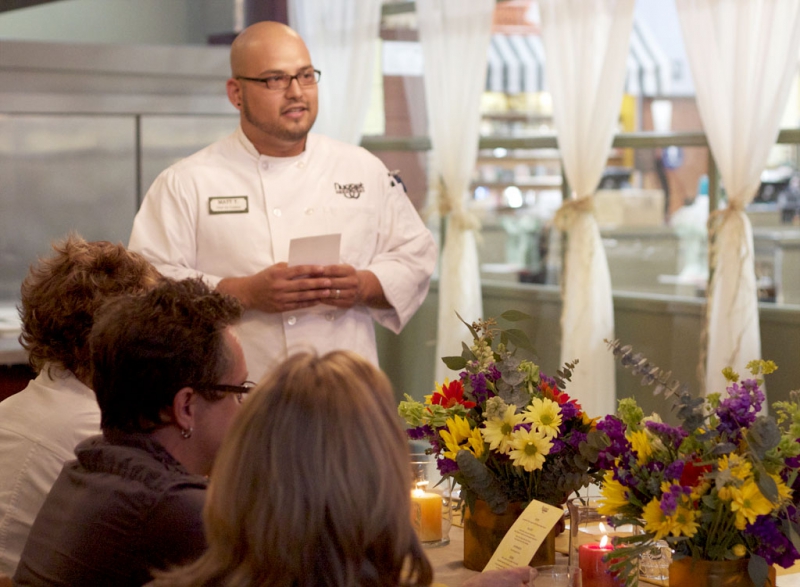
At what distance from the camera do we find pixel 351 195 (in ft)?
10.3

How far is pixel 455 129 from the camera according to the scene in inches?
180

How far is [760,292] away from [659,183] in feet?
2.08

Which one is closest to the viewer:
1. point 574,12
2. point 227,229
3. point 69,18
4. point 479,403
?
point 479,403

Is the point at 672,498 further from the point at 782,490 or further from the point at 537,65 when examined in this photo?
the point at 537,65

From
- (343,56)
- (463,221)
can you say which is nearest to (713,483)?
(463,221)

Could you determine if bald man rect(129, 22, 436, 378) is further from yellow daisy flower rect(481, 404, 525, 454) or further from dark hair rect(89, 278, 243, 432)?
dark hair rect(89, 278, 243, 432)

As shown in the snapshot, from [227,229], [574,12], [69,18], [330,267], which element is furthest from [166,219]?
[69,18]

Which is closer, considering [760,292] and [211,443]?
[211,443]

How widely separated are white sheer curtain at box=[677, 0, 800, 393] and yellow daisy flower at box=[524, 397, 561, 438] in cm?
210

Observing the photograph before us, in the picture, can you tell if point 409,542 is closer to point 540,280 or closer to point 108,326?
point 108,326

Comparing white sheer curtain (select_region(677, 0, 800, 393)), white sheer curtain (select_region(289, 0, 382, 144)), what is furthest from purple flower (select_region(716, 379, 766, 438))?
white sheer curtain (select_region(289, 0, 382, 144))

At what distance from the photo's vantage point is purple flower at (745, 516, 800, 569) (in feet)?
4.37

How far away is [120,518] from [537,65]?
3600 mm

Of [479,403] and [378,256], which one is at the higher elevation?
[378,256]
